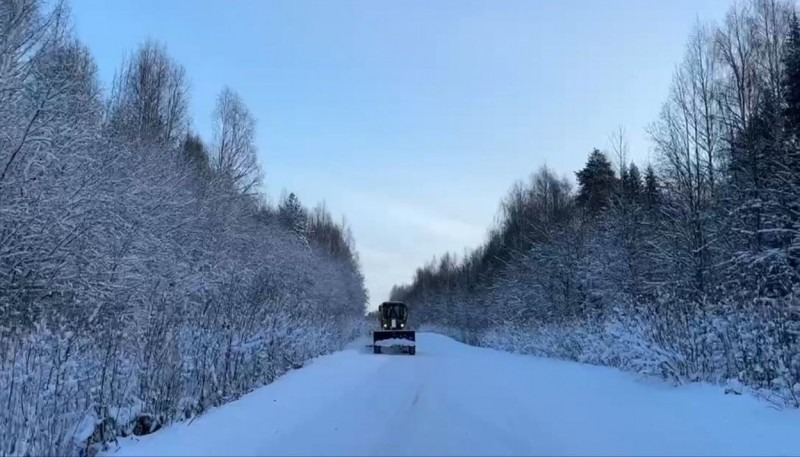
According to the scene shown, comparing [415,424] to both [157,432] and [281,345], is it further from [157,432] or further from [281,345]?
[281,345]

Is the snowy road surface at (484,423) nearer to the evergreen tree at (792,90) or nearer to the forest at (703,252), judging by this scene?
the forest at (703,252)

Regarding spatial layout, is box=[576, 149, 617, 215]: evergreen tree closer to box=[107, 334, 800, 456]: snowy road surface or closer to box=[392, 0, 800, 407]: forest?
box=[392, 0, 800, 407]: forest

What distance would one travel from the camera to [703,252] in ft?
72.1

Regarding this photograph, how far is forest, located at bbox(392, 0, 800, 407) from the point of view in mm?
9219

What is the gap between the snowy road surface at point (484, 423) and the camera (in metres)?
5.66

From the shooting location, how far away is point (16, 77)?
10797 millimetres

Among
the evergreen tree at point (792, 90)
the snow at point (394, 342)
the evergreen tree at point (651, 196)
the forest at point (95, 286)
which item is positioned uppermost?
the evergreen tree at point (792, 90)

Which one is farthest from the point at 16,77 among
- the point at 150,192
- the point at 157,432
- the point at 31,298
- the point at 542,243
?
the point at 542,243

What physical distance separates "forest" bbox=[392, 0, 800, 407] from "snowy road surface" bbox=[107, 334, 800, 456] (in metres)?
0.97

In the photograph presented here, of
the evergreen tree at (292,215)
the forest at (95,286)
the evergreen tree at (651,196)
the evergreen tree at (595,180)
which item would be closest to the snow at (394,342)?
the forest at (95,286)

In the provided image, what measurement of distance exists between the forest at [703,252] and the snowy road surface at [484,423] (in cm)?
97

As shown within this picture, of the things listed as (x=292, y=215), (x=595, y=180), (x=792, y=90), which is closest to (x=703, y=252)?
(x=792, y=90)

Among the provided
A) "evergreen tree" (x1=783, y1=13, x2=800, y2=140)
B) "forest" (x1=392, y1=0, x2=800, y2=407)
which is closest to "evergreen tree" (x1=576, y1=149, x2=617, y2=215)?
"forest" (x1=392, y1=0, x2=800, y2=407)

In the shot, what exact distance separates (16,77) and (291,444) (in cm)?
967
